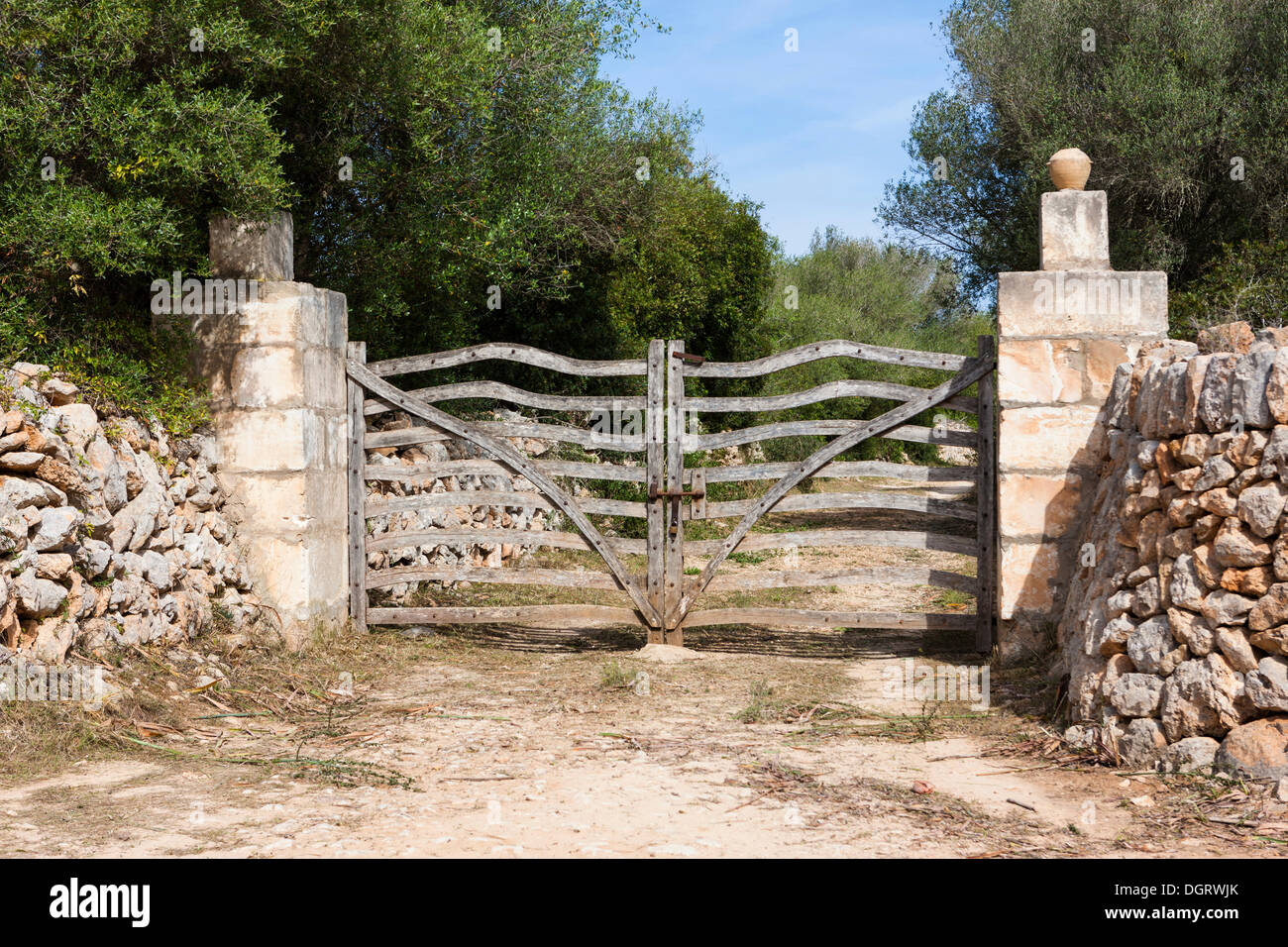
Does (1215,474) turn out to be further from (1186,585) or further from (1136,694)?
(1136,694)

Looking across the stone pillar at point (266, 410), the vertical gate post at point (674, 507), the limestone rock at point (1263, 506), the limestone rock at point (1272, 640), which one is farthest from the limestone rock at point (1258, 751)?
the stone pillar at point (266, 410)

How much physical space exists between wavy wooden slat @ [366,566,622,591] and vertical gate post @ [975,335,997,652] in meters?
2.44

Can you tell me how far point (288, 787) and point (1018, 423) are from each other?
467 centimetres

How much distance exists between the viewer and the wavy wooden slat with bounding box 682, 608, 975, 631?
7094mm

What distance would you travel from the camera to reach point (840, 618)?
7148 millimetres

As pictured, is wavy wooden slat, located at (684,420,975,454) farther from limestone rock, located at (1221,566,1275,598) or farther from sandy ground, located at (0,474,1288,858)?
limestone rock, located at (1221,566,1275,598)

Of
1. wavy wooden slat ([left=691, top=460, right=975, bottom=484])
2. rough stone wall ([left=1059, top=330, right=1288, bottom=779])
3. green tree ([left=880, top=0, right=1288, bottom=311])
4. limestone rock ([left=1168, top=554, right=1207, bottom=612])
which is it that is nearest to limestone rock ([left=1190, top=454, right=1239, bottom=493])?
rough stone wall ([left=1059, top=330, right=1288, bottom=779])

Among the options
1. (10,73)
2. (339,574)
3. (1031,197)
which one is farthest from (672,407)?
(1031,197)

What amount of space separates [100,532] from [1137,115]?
11787 mm

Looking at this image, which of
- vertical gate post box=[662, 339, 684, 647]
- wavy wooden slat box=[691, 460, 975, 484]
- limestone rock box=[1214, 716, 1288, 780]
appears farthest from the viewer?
vertical gate post box=[662, 339, 684, 647]

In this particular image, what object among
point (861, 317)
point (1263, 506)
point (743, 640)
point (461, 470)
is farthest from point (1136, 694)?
point (861, 317)

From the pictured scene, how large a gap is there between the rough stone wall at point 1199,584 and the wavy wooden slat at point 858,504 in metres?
1.62

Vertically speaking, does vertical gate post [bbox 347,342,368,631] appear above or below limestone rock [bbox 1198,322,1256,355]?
below

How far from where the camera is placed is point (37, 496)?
17.6 ft
